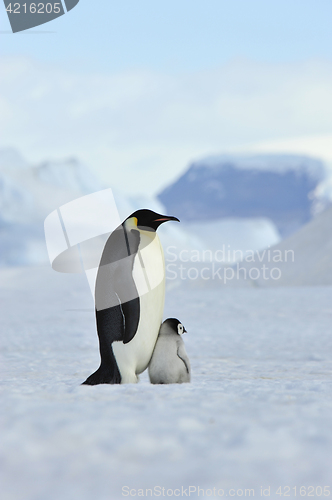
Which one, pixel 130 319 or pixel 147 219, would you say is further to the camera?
pixel 147 219

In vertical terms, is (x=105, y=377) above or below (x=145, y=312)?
below

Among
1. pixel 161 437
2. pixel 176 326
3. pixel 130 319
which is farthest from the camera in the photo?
pixel 176 326

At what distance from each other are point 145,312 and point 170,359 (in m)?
0.22

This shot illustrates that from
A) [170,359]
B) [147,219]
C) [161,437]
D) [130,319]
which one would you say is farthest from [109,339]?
[161,437]

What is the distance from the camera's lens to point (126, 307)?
204 centimetres

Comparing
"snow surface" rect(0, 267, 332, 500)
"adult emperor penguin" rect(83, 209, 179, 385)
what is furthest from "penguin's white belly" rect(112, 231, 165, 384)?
"snow surface" rect(0, 267, 332, 500)

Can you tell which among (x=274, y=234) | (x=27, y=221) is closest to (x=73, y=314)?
(x=27, y=221)

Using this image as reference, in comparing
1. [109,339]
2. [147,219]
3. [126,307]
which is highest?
[147,219]

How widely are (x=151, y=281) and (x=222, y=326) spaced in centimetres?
256

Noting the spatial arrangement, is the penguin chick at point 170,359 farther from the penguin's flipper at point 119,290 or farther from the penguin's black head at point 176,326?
the penguin's flipper at point 119,290

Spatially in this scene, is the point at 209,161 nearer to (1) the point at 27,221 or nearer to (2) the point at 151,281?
(1) the point at 27,221

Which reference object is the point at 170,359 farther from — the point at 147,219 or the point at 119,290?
the point at 147,219

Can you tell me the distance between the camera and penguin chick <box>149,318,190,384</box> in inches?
82.4

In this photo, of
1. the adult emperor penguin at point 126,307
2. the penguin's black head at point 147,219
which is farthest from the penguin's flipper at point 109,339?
the penguin's black head at point 147,219
